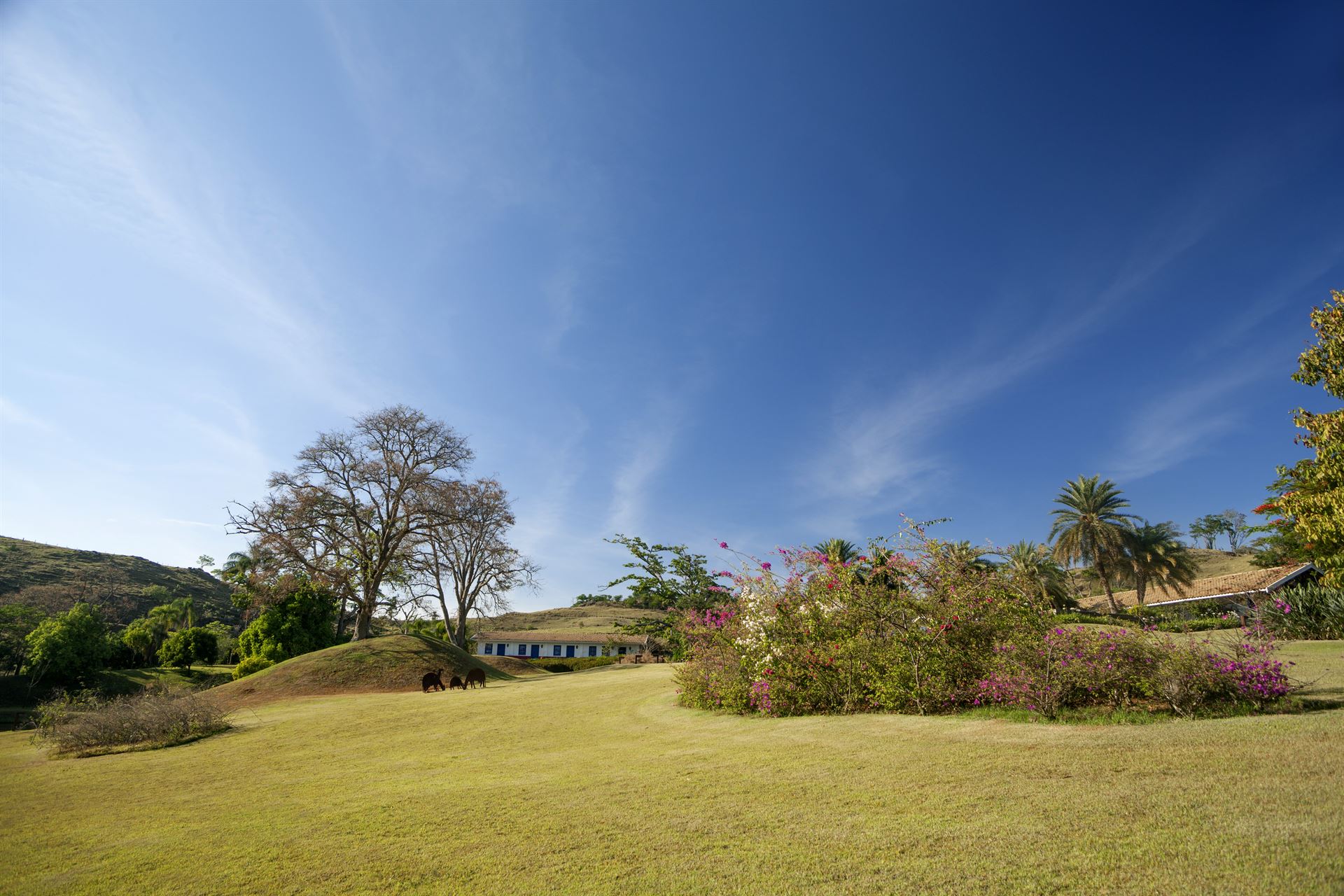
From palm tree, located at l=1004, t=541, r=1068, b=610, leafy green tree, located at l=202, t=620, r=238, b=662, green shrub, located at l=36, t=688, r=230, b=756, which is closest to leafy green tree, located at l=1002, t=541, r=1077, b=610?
palm tree, located at l=1004, t=541, r=1068, b=610

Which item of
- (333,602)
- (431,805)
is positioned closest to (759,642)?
(431,805)

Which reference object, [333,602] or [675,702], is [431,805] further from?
[333,602]

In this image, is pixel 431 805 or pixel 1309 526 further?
pixel 1309 526

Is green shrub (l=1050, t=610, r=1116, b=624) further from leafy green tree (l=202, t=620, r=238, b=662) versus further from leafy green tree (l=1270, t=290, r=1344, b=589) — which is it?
leafy green tree (l=202, t=620, r=238, b=662)

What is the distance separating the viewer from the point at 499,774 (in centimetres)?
812

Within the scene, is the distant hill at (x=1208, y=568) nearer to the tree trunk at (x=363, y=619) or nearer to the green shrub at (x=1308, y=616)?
the green shrub at (x=1308, y=616)

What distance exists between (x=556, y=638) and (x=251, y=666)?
39283mm

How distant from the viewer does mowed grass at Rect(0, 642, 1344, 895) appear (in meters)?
3.73

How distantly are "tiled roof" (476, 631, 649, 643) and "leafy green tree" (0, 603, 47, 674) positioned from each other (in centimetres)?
3598

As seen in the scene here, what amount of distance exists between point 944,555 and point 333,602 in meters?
40.5

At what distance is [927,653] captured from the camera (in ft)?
35.8

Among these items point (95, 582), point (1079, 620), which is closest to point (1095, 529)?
point (1079, 620)

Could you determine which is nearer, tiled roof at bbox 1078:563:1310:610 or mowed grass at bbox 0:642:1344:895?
mowed grass at bbox 0:642:1344:895

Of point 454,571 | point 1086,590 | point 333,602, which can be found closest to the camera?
point 333,602
